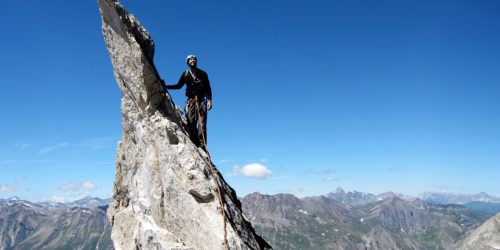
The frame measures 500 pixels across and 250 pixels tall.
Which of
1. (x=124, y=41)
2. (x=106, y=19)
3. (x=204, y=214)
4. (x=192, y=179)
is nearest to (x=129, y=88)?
(x=124, y=41)

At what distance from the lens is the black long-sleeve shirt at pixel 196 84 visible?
13891 millimetres

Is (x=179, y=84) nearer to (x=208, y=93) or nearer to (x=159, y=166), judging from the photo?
(x=208, y=93)

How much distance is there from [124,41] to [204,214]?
7634 millimetres

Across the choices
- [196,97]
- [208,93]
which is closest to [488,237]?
[208,93]

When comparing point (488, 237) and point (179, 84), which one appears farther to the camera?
point (488, 237)

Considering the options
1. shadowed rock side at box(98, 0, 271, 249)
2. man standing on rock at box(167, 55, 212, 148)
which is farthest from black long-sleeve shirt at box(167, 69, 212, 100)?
shadowed rock side at box(98, 0, 271, 249)

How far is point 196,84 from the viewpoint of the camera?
13.9 meters

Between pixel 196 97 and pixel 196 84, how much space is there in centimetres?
61

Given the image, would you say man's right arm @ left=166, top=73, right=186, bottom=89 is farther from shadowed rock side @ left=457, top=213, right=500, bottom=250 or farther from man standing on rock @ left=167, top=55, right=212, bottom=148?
shadowed rock side @ left=457, top=213, right=500, bottom=250

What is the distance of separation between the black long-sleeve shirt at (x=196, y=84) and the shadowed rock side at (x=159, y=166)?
3.54 ft

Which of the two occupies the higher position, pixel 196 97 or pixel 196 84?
pixel 196 84

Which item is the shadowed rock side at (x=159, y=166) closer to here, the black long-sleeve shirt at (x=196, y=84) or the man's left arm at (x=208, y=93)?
the black long-sleeve shirt at (x=196, y=84)

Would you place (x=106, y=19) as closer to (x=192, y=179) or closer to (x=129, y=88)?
(x=129, y=88)

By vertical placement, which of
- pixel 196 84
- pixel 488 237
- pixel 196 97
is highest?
pixel 196 84
